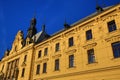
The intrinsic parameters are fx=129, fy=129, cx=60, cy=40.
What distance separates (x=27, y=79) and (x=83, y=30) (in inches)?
624

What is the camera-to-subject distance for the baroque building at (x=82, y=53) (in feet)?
53.0

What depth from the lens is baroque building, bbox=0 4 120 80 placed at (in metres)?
16.1

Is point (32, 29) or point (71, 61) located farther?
point (32, 29)

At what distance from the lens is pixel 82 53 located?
19109 millimetres

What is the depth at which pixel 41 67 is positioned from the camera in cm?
2534

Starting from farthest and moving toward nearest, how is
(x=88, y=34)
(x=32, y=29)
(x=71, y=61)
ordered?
(x=32, y=29)
(x=71, y=61)
(x=88, y=34)

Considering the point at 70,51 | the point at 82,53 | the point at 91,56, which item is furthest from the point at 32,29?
the point at 91,56

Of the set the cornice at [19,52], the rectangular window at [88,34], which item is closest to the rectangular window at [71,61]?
the rectangular window at [88,34]

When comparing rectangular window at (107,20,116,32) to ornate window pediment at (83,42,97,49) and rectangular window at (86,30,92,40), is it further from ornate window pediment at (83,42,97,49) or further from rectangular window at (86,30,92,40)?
rectangular window at (86,30,92,40)

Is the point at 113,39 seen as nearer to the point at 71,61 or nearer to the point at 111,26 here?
the point at 111,26

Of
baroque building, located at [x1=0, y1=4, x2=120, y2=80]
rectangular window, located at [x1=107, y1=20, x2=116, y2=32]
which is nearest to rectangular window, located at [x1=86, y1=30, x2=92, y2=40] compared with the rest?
baroque building, located at [x1=0, y1=4, x2=120, y2=80]

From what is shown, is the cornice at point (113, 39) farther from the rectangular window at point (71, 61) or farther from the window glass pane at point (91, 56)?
the rectangular window at point (71, 61)

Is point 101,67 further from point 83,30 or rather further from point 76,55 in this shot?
point 83,30

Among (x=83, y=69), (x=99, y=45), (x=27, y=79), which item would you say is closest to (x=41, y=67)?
(x=27, y=79)
